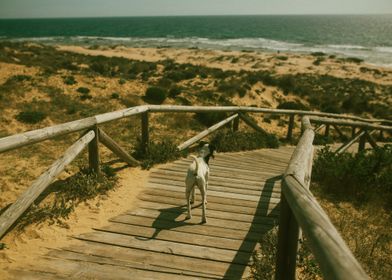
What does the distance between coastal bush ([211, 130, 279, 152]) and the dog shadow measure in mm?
3886

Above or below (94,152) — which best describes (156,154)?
below

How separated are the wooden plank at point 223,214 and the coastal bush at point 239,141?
3.70 metres

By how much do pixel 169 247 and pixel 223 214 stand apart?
3.98 ft

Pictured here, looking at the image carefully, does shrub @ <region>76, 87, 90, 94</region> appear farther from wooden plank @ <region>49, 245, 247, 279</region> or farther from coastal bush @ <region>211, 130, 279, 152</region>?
wooden plank @ <region>49, 245, 247, 279</region>

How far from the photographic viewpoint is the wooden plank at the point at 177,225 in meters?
4.60

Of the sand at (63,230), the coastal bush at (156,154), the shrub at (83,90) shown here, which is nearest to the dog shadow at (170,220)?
the sand at (63,230)

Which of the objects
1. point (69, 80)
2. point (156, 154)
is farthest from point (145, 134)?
point (69, 80)

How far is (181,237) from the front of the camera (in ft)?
14.7

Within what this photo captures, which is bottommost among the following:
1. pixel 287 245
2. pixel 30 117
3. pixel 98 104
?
pixel 30 117

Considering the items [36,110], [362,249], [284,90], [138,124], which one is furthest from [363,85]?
[362,249]

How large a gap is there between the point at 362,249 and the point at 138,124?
30.1ft

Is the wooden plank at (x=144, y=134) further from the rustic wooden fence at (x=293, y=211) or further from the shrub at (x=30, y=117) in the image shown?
the shrub at (x=30, y=117)

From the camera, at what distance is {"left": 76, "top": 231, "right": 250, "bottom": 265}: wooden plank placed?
13.4ft

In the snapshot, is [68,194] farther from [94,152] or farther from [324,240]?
[324,240]
